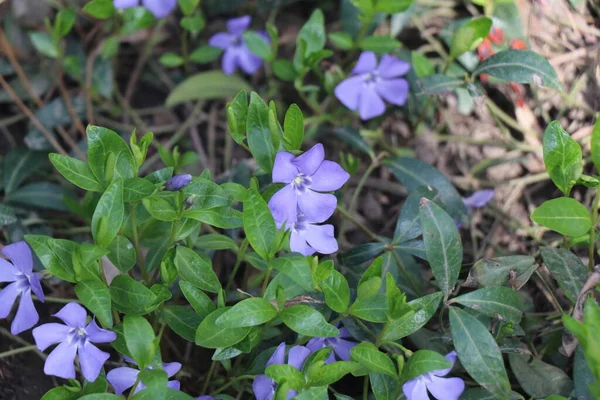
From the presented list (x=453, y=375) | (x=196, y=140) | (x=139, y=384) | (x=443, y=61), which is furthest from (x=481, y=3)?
(x=139, y=384)

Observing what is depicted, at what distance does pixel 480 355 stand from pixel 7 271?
97 centimetres

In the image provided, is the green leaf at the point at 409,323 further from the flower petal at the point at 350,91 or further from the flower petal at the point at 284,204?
the flower petal at the point at 350,91

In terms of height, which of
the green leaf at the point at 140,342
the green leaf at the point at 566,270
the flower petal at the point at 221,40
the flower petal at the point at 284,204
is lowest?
the green leaf at the point at 566,270

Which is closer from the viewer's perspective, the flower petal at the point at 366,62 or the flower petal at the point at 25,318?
the flower petal at the point at 25,318

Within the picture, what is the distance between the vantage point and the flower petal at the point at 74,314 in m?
1.28

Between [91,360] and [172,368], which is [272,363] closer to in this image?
[172,368]

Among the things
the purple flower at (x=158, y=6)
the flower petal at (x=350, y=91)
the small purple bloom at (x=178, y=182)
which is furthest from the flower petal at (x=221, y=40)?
the small purple bloom at (x=178, y=182)

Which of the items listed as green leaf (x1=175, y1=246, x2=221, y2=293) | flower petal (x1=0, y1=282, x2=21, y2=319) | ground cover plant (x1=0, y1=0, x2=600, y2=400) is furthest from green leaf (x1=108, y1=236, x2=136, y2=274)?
flower petal (x1=0, y1=282, x2=21, y2=319)

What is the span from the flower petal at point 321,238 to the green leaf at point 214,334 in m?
0.24

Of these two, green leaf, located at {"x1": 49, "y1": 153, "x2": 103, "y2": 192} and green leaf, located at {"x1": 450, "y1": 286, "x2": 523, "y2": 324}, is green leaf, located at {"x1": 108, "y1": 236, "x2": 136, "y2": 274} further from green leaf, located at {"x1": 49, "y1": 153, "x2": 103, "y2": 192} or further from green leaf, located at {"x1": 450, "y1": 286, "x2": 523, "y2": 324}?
green leaf, located at {"x1": 450, "y1": 286, "x2": 523, "y2": 324}

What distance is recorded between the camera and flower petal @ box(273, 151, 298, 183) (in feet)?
4.33

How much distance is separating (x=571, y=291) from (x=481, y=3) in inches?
38.5

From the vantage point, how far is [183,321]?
1.38m

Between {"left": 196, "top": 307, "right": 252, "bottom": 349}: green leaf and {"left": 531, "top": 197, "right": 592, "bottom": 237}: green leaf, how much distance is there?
0.63 meters
